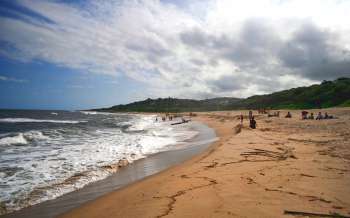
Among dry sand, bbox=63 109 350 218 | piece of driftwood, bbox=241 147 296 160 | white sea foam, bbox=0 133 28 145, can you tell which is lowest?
white sea foam, bbox=0 133 28 145

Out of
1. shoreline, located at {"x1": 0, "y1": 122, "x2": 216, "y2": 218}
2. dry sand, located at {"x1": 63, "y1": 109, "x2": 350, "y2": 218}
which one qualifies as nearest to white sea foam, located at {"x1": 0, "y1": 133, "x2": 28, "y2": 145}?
shoreline, located at {"x1": 0, "y1": 122, "x2": 216, "y2": 218}

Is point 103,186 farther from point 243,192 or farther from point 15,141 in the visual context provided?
point 15,141

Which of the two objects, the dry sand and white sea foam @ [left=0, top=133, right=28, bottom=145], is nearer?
the dry sand

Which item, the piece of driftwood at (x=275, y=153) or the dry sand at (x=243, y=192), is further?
the piece of driftwood at (x=275, y=153)

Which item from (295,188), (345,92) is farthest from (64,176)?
(345,92)

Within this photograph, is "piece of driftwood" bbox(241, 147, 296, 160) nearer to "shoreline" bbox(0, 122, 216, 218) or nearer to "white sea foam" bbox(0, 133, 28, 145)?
"shoreline" bbox(0, 122, 216, 218)

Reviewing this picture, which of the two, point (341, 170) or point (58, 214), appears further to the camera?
point (341, 170)

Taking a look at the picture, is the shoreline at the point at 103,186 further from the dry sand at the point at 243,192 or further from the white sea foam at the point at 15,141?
the white sea foam at the point at 15,141

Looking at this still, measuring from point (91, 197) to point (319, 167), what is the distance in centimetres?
723

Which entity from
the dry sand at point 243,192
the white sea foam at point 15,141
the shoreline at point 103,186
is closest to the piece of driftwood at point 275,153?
the dry sand at point 243,192

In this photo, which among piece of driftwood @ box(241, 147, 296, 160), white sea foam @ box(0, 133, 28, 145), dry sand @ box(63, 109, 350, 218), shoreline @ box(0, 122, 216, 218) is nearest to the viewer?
dry sand @ box(63, 109, 350, 218)

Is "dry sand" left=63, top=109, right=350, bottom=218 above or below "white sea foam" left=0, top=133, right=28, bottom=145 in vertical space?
above

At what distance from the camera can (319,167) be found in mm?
8109

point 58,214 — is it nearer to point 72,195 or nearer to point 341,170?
point 72,195
